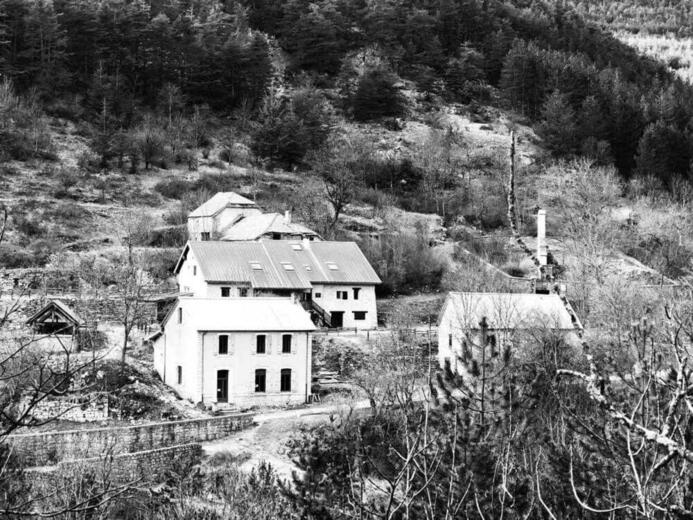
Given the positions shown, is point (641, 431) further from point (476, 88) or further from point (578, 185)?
point (476, 88)

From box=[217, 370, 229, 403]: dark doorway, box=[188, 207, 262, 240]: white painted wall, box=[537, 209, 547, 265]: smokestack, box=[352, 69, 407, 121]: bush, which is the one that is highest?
box=[352, 69, 407, 121]: bush

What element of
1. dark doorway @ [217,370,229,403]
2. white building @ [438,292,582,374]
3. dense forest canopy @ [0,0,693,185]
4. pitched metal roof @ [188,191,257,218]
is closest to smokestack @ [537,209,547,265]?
white building @ [438,292,582,374]

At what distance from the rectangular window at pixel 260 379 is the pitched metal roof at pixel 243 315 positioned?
1.65 meters

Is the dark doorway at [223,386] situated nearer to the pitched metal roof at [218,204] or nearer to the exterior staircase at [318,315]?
the exterior staircase at [318,315]

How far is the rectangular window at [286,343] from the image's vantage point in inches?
1482

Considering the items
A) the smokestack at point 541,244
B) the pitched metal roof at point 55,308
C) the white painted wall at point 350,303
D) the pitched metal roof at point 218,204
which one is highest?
the smokestack at point 541,244

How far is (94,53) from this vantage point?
8025 centimetres

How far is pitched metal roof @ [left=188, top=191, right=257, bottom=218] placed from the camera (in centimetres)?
5588

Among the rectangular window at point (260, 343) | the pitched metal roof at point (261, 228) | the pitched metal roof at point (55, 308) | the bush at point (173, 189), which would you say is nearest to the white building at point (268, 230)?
the pitched metal roof at point (261, 228)

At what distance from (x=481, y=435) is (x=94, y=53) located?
69209 millimetres

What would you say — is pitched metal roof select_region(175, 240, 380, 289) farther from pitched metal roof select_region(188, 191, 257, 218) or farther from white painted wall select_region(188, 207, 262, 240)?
pitched metal roof select_region(188, 191, 257, 218)

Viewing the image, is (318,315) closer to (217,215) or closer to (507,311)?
(217,215)

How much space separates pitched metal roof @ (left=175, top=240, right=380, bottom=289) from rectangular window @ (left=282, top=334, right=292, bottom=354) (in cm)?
754

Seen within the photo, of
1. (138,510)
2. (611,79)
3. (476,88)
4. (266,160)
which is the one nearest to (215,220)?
(266,160)
